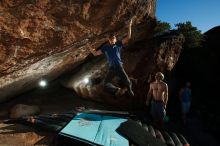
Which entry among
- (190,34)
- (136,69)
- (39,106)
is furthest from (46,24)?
(190,34)

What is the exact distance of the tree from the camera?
1751 centimetres

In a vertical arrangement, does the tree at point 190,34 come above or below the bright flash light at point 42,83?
above

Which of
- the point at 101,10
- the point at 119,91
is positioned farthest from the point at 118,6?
the point at 119,91

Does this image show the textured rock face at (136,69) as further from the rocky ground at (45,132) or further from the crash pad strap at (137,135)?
the crash pad strap at (137,135)

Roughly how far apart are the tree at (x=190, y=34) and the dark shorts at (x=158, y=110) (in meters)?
9.64

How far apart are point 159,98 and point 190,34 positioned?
9.78 meters

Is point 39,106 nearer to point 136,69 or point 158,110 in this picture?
point 136,69

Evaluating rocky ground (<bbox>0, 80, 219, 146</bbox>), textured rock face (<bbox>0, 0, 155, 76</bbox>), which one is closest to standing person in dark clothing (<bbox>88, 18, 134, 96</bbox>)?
textured rock face (<bbox>0, 0, 155, 76</bbox>)

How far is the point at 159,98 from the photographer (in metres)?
9.00

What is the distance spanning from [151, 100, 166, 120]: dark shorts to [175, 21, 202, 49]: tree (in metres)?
9.64

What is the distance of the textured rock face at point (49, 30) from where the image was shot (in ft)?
25.6

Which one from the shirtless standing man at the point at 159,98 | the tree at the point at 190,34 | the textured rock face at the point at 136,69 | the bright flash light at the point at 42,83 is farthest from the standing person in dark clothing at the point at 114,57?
the tree at the point at 190,34

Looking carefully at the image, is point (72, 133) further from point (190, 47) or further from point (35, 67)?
point (190, 47)

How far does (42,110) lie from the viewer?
12.1 metres
